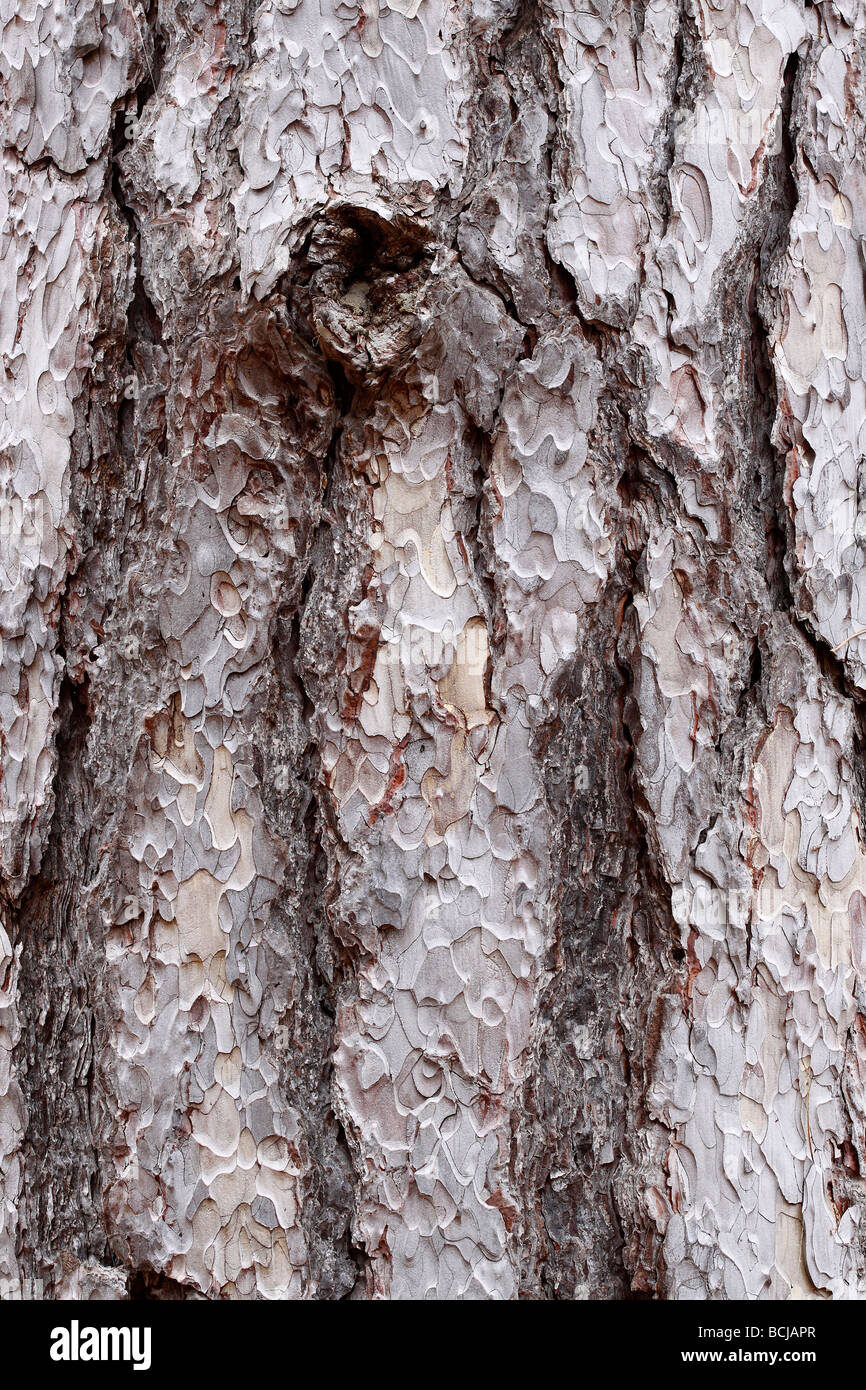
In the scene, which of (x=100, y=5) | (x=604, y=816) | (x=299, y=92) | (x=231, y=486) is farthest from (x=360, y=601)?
(x=100, y=5)

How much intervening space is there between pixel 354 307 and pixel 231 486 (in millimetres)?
152

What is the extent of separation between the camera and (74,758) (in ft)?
2.32

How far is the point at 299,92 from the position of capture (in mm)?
670

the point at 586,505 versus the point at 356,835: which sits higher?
the point at 586,505

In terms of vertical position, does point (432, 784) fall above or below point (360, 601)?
below

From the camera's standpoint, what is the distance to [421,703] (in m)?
0.67

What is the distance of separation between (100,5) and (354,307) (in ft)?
1.05

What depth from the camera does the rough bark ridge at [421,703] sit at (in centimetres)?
67

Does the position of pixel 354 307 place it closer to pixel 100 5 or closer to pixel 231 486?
pixel 231 486

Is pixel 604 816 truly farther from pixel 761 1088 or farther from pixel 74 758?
pixel 74 758

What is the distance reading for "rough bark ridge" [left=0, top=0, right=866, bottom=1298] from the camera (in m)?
0.67

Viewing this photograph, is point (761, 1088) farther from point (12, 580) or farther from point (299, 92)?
point (299, 92)

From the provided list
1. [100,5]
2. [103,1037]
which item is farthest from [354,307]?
[103,1037]

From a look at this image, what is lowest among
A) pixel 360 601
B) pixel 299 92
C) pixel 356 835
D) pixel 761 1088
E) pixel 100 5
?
pixel 761 1088
